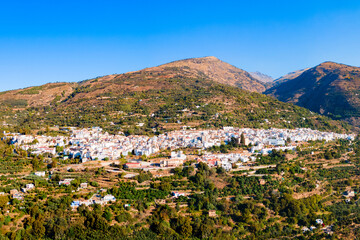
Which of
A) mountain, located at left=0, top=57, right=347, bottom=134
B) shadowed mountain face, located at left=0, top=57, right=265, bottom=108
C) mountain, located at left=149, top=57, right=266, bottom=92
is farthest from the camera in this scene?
mountain, located at left=149, top=57, right=266, bottom=92

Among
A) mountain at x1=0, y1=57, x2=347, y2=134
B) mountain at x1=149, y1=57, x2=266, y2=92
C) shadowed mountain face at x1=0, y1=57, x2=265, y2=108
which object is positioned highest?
mountain at x1=149, y1=57, x2=266, y2=92

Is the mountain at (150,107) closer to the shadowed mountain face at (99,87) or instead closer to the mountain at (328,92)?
the shadowed mountain face at (99,87)

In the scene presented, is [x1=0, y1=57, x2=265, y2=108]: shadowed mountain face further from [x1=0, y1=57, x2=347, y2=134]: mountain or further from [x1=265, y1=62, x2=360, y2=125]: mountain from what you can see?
[x1=265, y1=62, x2=360, y2=125]: mountain

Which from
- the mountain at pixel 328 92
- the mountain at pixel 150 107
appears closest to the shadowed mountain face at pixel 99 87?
the mountain at pixel 150 107

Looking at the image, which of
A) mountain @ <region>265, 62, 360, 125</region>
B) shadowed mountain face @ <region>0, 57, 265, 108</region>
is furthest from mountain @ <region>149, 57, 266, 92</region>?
mountain @ <region>265, 62, 360, 125</region>

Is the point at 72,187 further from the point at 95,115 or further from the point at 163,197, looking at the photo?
the point at 95,115

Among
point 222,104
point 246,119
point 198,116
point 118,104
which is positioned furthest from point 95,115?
point 246,119

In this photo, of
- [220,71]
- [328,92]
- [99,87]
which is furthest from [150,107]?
[220,71]
